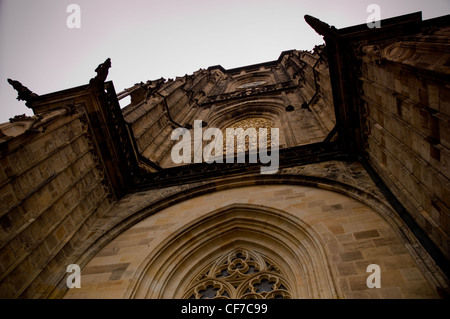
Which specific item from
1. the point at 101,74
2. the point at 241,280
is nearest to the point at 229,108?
the point at 101,74

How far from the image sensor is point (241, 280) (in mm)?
6227

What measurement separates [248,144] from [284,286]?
1006 cm

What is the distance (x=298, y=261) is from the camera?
591 cm

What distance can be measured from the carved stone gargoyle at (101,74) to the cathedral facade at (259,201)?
0.04 m

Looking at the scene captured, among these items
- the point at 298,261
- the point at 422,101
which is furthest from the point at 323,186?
the point at 422,101

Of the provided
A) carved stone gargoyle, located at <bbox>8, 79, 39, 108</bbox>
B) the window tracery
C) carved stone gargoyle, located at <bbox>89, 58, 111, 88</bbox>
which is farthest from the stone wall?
the window tracery

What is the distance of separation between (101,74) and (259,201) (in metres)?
5.37

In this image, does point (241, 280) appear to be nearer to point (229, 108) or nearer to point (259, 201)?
point (259, 201)

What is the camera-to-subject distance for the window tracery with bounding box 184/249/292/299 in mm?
5836

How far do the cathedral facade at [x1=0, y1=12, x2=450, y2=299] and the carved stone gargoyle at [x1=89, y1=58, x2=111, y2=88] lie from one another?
→ 35 mm

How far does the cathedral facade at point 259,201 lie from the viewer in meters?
4.79
